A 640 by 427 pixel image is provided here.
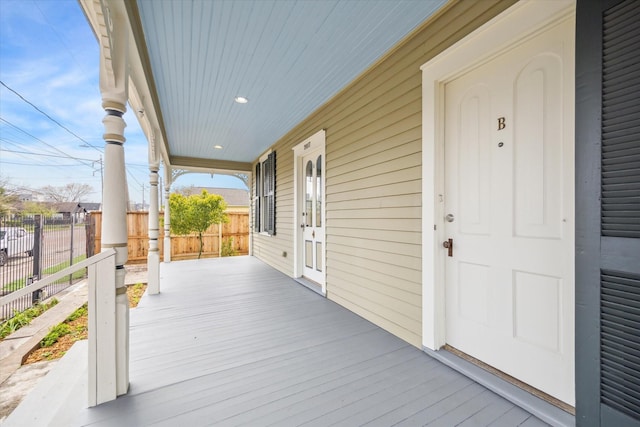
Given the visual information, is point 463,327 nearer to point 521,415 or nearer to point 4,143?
point 521,415

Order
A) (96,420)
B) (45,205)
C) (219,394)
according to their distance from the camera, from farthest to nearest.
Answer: (45,205)
(219,394)
(96,420)

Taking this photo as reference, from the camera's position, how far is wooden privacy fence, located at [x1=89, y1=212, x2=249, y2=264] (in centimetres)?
732

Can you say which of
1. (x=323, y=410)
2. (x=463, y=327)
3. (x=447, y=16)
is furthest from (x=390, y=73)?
(x=323, y=410)

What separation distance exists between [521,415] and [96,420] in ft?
7.56

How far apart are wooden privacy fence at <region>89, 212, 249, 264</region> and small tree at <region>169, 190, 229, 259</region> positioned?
68 cm

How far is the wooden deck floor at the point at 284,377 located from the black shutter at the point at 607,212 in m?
0.50

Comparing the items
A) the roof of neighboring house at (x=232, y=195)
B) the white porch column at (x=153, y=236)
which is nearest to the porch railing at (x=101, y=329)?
the white porch column at (x=153, y=236)

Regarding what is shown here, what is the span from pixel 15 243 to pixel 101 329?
90.5 inches

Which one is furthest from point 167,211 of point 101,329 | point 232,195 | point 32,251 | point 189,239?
point 232,195

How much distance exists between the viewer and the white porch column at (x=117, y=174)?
5.22 ft

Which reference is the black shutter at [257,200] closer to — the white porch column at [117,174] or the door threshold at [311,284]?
the door threshold at [311,284]

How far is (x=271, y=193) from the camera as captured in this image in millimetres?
5605

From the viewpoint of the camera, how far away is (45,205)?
3170 millimetres

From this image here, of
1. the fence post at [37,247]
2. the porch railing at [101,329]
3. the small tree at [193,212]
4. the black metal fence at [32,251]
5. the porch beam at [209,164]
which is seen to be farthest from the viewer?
the small tree at [193,212]
